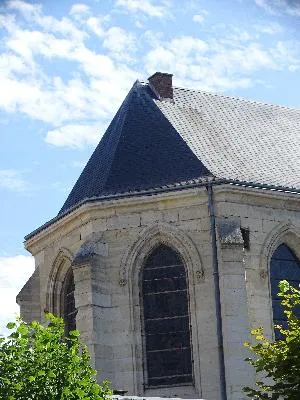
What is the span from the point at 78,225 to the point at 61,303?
1950 mm

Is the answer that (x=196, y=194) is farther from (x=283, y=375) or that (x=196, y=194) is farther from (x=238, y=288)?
(x=283, y=375)

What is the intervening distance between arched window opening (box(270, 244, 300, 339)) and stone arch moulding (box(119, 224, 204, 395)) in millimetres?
1531

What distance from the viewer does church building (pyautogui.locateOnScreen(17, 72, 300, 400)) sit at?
2183 cm

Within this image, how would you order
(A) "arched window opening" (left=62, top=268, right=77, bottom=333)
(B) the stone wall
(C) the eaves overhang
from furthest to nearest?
(A) "arched window opening" (left=62, top=268, right=77, bottom=333), (C) the eaves overhang, (B) the stone wall

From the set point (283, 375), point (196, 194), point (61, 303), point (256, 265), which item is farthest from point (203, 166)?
Answer: point (283, 375)

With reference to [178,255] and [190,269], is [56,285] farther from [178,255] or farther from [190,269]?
[190,269]

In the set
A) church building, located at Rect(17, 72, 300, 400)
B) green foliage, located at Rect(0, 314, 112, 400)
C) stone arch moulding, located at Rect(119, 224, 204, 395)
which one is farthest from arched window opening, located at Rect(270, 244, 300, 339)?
green foliage, located at Rect(0, 314, 112, 400)

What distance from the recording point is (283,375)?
1398cm

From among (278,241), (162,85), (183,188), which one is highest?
(162,85)

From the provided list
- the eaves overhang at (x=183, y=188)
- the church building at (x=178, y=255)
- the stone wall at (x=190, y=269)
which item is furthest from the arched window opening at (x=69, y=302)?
the eaves overhang at (x=183, y=188)

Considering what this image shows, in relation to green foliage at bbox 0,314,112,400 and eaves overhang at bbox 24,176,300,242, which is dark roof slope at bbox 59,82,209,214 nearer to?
eaves overhang at bbox 24,176,300,242

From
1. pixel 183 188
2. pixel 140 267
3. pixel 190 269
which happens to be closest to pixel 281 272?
pixel 190 269

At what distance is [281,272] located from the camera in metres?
23.1

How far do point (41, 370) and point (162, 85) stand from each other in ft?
39.6
